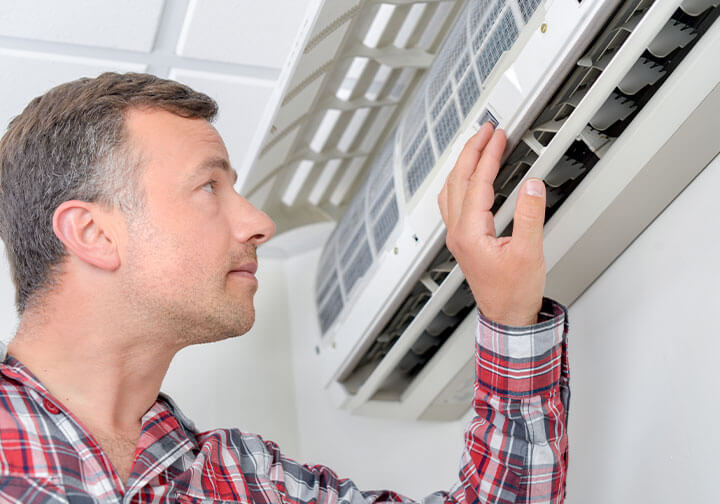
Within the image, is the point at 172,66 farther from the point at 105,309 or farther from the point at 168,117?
the point at 105,309

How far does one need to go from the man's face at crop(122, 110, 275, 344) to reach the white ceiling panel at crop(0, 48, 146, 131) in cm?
29

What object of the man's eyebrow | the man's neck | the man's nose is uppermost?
the man's eyebrow

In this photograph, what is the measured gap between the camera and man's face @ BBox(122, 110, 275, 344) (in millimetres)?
1021

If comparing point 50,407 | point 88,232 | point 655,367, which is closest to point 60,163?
point 88,232

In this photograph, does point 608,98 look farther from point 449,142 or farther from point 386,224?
point 386,224

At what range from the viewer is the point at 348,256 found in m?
1.46

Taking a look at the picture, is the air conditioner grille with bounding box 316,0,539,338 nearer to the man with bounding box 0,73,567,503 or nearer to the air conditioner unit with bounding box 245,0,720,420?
the air conditioner unit with bounding box 245,0,720,420

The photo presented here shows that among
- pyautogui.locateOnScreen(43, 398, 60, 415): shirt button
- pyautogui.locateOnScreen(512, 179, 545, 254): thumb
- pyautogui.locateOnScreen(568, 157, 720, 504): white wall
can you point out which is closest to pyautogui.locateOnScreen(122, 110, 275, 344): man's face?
pyautogui.locateOnScreen(43, 398, 60, 415): shirt button

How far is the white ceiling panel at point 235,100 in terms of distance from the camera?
1409mm

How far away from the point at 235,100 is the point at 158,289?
1.85 feet

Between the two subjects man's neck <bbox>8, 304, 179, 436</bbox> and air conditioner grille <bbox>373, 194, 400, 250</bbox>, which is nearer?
man's neck <bbox>8, 304, 179, 436</bbox>

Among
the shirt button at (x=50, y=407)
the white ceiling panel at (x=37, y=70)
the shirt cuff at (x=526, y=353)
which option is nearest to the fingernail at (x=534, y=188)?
the shirt cuff at (x=526, y=353)

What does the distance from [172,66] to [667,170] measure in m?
0.82

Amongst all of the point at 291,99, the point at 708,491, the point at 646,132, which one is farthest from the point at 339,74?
the point at 708,491
